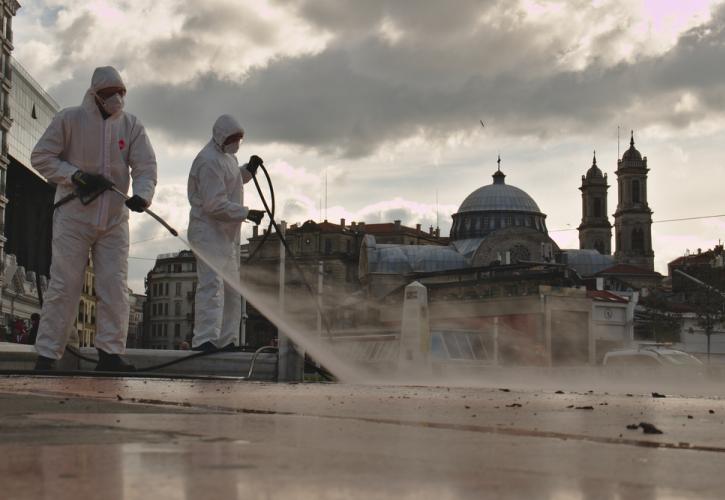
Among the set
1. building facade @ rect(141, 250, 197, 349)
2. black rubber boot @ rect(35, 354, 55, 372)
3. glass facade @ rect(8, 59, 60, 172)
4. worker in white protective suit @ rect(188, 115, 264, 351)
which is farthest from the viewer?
building facade @ rect(141, 250, 197, 349)

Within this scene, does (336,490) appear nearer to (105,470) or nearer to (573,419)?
(105,470)

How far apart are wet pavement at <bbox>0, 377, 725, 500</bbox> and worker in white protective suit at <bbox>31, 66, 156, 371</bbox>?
15.5 feet

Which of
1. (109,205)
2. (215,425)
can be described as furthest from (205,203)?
(215,425)

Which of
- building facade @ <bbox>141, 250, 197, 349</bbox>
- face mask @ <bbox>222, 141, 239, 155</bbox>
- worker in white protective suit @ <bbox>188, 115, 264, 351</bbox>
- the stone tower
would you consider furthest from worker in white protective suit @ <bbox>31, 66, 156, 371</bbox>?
the stone tower

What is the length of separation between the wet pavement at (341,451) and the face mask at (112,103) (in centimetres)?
510

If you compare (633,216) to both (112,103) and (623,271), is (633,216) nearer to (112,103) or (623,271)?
(623,271)

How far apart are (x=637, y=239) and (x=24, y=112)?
113 m

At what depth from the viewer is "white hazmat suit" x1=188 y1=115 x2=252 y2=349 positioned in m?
12.7

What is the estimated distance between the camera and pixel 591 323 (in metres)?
72.8

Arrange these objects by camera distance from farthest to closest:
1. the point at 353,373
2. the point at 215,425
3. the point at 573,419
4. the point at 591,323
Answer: the point at 591,323, the point at 353,373, the point at 573,419, the point at 215,425

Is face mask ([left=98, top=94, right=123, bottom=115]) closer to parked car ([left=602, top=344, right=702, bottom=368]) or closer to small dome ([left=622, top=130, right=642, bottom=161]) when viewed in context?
parked car ([left=602, top=344, right=702, bottom=368])

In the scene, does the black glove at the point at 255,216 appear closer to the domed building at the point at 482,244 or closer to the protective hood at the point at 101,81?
the protective hood at the point at 101,81

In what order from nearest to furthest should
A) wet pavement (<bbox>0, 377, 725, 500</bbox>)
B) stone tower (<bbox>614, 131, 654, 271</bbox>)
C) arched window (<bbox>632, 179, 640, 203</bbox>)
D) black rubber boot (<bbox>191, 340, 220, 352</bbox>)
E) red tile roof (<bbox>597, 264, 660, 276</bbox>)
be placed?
1. wet pavement (<bbox>0, 377, 725, 500</bbox>)
2. black rubber boot (<bbox>191, 340, 220, 352</bbox>)
3. red tile roof (<bbox>597, 264, 660, 276</bbox>)
4. stone tower (<bbox>614, 131, 654, 271</bbox>)
5. arched window (<bbox>632, 179, 640, 203</bbox>)

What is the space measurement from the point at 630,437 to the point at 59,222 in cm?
740
